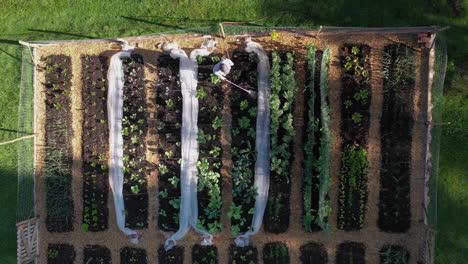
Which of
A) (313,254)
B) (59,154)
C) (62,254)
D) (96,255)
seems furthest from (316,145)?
(62,254)

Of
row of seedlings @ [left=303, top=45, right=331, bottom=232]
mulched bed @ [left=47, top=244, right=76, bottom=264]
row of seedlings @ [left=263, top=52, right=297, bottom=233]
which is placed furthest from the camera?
mulched bed @ [left=47, top=244, right=76, bottom=264]

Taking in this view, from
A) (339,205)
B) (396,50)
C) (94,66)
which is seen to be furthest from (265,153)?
(94,66)

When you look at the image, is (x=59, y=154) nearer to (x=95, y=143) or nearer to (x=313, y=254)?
(x=95, y=143)

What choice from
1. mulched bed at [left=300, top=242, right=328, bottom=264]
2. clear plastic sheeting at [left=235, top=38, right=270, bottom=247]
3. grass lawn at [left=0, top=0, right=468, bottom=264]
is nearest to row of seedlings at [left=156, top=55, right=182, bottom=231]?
grass lawn at [left=0, top=0, right=468, bottom=264]

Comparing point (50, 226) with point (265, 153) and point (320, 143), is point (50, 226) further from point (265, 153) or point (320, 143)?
point (320, 143)

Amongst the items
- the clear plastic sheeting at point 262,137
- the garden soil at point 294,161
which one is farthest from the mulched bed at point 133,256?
the clear plastic sheeting at point 262,137

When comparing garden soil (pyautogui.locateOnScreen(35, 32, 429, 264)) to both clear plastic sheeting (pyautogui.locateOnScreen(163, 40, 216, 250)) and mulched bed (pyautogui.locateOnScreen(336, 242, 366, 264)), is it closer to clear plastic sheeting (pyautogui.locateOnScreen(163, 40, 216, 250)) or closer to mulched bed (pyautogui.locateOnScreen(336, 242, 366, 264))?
mulched bed (pyautogui.locateOnScreen(336, 242, 366, 264))
